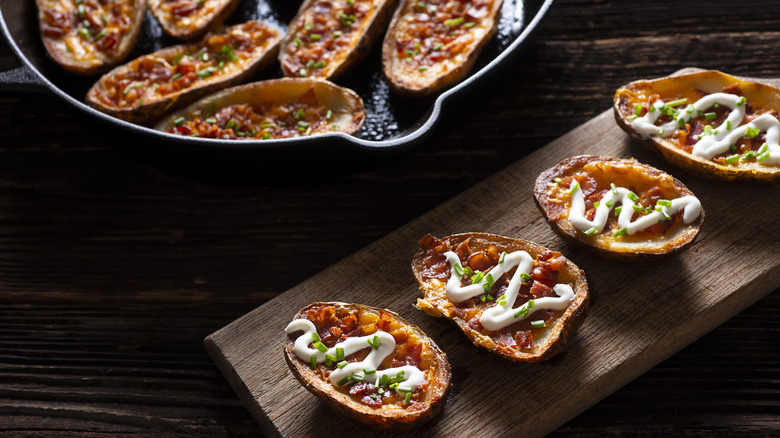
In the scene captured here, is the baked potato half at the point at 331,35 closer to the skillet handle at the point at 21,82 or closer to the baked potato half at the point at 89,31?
the baked potato half at the point at 89,31

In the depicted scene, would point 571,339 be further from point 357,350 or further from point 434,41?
point 434,41

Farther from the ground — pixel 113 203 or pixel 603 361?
pixel 113 203

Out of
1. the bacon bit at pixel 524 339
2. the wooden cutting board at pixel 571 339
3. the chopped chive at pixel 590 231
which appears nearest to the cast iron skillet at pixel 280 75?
the wooden cutting board at pixel 571 339

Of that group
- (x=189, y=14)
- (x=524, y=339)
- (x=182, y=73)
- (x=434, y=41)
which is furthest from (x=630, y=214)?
(x=189, y=14)

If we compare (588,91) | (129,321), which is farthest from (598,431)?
(129,321)

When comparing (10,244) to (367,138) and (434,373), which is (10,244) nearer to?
(367,138)

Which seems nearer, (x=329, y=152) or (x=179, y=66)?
(x=329, y=152)

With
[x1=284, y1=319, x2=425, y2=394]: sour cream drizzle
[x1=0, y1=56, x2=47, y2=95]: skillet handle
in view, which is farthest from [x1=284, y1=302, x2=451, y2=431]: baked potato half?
[x1=0, y1=56, x2=47, y2=95]: skillet handle
